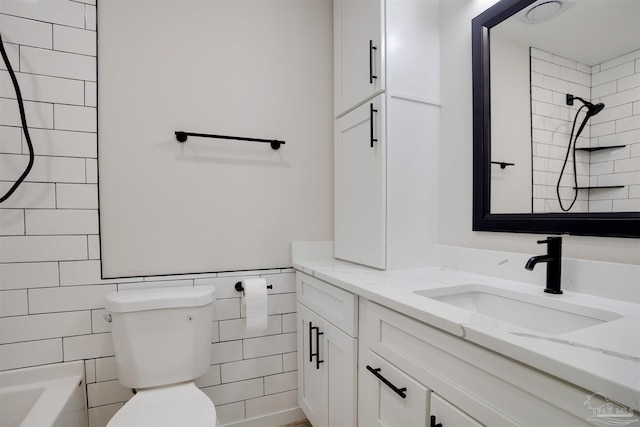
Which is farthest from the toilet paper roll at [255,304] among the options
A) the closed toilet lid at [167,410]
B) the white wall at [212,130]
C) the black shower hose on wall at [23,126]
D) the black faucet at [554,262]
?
the black faucet at [554,262]

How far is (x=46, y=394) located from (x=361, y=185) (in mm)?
1523

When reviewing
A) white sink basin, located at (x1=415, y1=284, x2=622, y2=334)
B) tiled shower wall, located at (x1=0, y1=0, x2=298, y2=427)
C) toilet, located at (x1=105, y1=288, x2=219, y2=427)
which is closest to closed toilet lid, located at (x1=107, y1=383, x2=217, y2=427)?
toilet, located at (x1=105, y1=288, x2=219, y2=427)

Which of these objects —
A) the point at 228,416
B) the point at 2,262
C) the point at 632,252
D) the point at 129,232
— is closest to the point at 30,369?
the point at 2,262

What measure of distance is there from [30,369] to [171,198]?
87cm

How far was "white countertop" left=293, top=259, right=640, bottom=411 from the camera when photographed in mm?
454

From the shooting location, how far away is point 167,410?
1059mm

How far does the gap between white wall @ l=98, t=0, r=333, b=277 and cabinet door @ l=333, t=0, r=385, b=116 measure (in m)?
0.11

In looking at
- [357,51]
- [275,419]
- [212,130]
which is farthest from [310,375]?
[357,51]

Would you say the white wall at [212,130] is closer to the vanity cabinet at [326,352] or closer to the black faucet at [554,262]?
the vanity cabinet at [326,352]

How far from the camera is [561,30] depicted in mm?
1030

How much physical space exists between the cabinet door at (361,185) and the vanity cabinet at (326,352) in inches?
10.1

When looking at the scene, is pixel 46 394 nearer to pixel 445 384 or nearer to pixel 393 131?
pixel 445 384

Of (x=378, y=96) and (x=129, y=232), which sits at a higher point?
(x=378, y=96)

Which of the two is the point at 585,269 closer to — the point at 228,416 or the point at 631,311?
the point at 631,311
